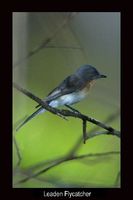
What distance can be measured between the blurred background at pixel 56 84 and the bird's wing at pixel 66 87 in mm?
12

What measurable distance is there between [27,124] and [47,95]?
0.31 ft

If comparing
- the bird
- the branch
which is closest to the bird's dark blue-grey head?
the bird

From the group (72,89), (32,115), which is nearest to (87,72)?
(72,89)

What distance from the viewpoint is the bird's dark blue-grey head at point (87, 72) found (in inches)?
111

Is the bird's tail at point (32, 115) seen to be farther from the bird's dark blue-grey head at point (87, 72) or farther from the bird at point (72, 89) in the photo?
the bird's dark blue-grey head at point (87, 72)

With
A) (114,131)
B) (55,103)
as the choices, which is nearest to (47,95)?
(55,103)

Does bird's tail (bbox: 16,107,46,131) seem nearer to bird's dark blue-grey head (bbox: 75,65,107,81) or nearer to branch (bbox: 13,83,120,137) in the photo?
branch (bbox: 13,83,120,137)

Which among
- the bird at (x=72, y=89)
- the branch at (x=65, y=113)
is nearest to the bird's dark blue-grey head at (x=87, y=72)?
the bird at (x=72, y=89)

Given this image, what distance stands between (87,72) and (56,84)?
9 centimetres

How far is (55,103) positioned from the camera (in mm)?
2834

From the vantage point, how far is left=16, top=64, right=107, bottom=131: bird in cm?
283

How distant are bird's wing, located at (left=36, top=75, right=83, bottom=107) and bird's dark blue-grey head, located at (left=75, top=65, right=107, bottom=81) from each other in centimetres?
2
